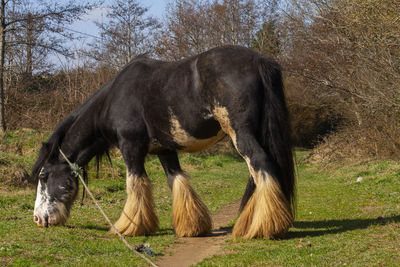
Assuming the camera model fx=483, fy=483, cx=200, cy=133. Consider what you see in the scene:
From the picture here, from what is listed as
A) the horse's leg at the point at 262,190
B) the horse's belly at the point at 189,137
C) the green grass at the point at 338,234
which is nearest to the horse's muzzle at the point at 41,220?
the horse's belly at the point at 189,137

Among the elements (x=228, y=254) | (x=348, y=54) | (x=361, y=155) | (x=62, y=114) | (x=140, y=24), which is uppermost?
(x=140, y=24)

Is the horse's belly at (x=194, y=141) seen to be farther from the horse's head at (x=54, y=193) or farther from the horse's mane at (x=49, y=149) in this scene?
the horse's mane at (x=49, y=149)

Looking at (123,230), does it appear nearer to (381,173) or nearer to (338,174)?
(381,173)

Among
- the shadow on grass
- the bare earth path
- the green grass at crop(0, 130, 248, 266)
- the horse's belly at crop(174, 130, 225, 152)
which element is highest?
the horse's belly at crop(174, 130, 225, 152)

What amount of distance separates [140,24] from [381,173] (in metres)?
20.7

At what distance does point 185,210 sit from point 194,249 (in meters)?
0.82

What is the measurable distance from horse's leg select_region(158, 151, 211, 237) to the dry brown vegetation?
4.82 m

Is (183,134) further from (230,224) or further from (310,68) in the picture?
(310,68)

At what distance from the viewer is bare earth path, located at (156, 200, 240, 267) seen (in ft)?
18.1

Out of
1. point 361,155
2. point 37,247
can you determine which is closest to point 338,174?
point 361,155

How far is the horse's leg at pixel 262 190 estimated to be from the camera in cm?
582

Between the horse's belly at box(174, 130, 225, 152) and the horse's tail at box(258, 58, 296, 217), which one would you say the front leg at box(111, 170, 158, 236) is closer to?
the horse's belly at box(174, 130, 225, 152)

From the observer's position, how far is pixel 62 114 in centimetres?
1719

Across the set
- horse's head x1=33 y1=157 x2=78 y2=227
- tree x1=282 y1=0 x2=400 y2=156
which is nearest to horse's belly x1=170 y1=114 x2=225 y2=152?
horse's head x1=33 y1=157 x2=78 y2=227
